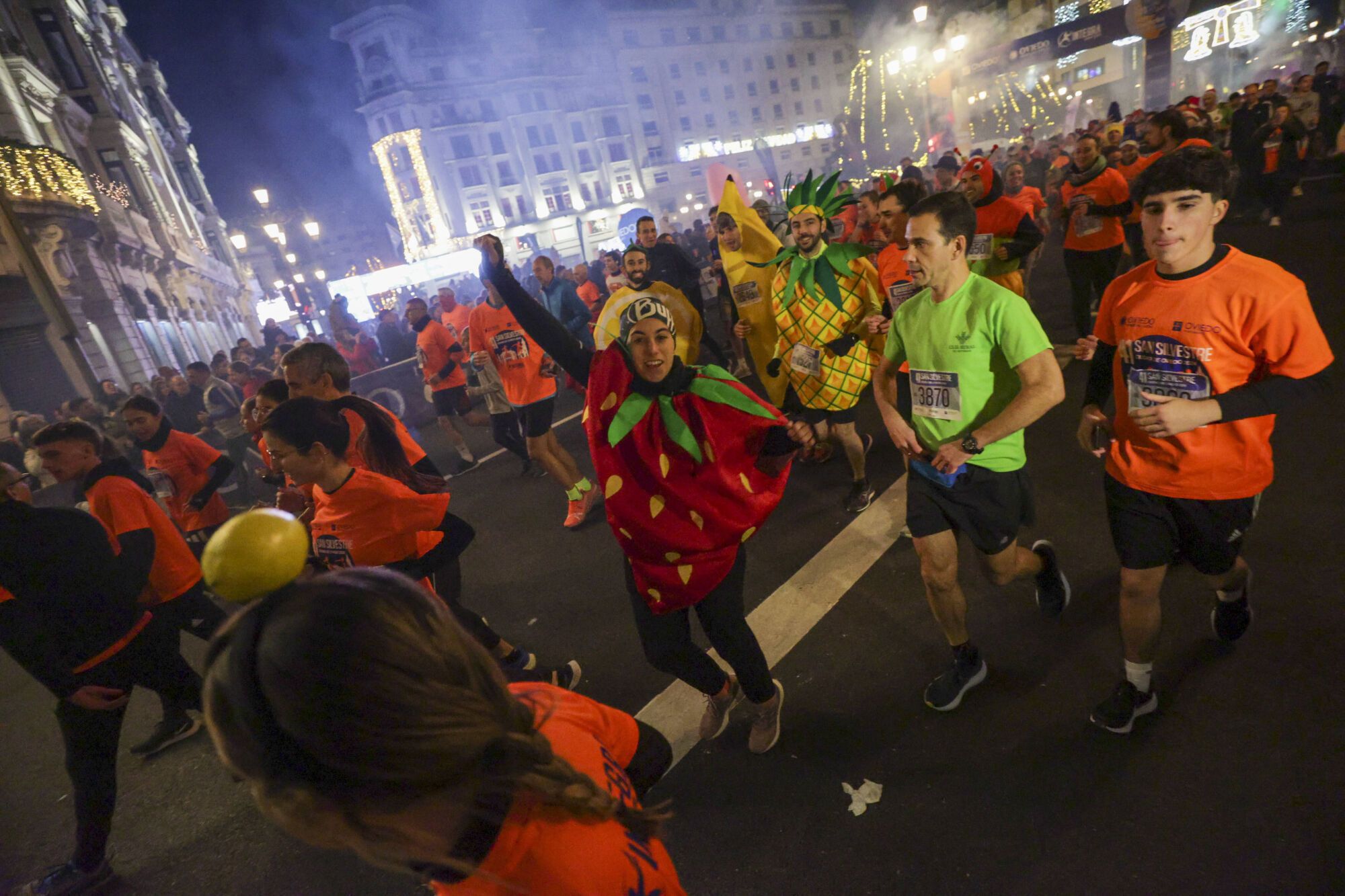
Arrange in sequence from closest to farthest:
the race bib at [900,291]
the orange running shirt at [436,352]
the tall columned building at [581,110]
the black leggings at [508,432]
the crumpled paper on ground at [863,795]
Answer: the crumpled paper on ground at [863,795], the race bib at [900,291], the black leggings at [508,432], the orange running shirt at [436,352], the tall columned building at [581,110]

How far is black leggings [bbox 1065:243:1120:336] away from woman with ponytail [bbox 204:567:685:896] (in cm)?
736

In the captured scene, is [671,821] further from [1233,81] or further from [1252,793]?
[1233,81]

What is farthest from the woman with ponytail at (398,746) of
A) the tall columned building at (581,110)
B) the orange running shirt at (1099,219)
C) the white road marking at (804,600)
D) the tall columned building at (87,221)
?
the tall columned building at (581,110)

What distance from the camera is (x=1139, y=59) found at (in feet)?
136

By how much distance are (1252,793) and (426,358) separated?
7.72 meters

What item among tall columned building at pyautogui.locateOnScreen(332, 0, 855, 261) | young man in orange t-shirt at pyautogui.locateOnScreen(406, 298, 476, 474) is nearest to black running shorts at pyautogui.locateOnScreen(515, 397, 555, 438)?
young man in orange t-shirt at pyautogui.locateOnScreen(406, 298, 476, 474)

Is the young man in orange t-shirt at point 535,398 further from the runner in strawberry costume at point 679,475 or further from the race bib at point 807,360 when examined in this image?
the runner in strawberry costume at point 679,475

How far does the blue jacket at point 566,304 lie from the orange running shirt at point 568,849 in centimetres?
572

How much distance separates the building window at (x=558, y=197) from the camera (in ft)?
197

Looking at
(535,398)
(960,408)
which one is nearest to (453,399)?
(535,398)

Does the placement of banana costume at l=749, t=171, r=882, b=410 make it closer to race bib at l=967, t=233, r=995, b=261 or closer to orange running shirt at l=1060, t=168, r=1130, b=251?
race bib at l=967, t=233, r=995, b=261

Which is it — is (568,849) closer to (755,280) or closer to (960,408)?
(960,408)

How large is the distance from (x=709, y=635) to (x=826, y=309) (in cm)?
257

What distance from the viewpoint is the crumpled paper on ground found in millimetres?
2439
